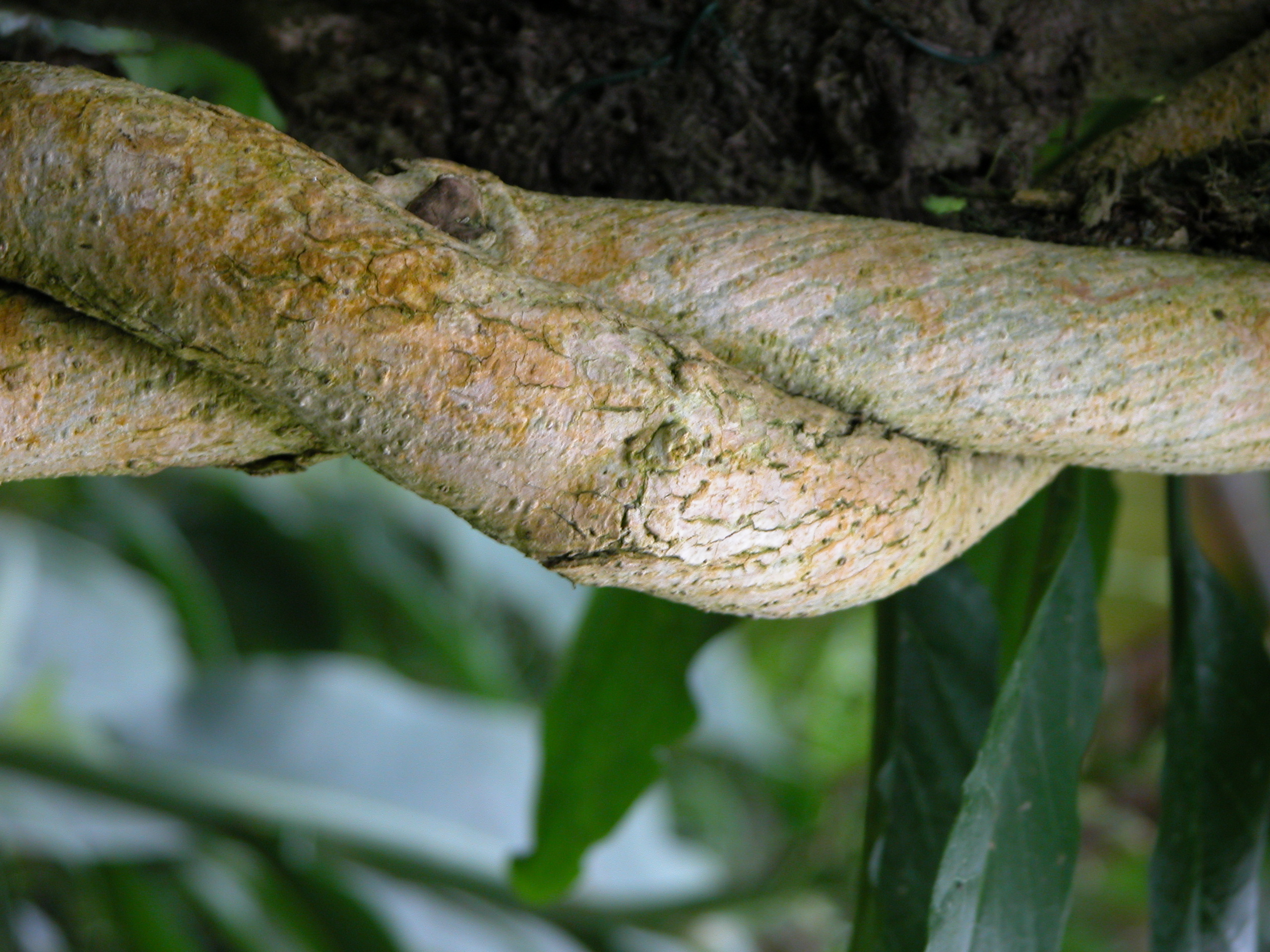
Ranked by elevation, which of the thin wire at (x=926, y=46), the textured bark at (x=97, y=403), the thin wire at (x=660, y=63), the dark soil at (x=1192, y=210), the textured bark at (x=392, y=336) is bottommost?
the textured bark at (x=97, y=403)

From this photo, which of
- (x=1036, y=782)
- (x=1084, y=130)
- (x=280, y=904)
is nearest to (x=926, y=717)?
(x=1036, y=782)

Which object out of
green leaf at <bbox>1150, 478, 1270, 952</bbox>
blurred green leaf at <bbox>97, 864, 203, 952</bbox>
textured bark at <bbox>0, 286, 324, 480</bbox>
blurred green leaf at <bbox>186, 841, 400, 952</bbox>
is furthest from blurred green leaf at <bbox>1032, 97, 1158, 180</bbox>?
blurred green leaf at <bbox>97, 864, 203, 952</bbox>

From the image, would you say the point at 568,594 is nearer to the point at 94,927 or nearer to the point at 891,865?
the point at 94,927

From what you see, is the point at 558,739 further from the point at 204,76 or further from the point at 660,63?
the point at 204,76

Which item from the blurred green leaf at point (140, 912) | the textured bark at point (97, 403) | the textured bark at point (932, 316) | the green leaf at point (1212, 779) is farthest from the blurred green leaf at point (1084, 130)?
the blurred green leaf at point (140, 912)

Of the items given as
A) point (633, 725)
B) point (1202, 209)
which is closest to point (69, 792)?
point (633, 725)

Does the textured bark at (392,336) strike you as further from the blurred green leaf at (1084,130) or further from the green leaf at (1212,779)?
the green leaf at (1212,779)

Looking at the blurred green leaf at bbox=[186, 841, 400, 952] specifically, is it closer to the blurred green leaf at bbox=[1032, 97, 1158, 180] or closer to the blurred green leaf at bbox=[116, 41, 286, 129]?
the blurred green leaf at bbox=[116, 41, 286, 129]
